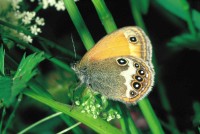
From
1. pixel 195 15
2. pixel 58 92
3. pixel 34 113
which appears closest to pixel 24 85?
pixel 195 15

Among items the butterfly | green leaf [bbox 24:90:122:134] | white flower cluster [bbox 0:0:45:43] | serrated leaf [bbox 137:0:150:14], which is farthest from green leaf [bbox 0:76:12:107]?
serrated leaf [bbox 137:0:150:14]

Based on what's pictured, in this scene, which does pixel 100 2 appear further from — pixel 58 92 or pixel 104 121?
pixel 58 92

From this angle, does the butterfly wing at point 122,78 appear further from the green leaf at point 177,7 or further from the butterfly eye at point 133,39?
the green leaf at point 177,7

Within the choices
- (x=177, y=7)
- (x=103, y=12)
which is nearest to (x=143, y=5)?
(x=177, y=7)

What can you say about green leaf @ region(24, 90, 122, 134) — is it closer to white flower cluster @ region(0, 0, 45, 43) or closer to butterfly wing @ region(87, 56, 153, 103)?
butterfly wing @ region(87, 56, 153, 103)

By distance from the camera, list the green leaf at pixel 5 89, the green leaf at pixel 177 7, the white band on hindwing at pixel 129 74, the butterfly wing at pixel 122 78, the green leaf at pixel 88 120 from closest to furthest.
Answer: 1. the green leaf at pixel 5 89
2. the green leaf at pixel 88 120
3. the butterfly wing at pixel 122 78
4. the white band on hindwing at pixel 129 74
5. the green leaf at pixel 177 7

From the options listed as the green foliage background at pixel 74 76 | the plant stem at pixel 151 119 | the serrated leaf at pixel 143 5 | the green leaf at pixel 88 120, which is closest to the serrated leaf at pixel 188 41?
the green foliage background at pixel 74 76
